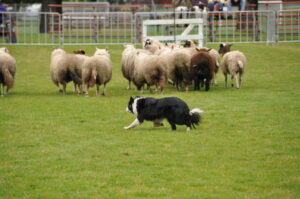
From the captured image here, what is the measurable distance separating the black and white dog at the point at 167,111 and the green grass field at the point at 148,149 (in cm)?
28

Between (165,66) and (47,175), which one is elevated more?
(165,66)

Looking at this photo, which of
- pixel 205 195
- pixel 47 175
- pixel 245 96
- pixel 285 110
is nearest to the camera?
pixel 205 195

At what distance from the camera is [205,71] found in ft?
64.5

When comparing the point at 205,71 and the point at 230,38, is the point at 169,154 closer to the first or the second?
the point at 205,71

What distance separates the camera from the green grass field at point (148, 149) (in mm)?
8883

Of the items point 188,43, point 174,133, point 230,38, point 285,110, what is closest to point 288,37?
point 230,38

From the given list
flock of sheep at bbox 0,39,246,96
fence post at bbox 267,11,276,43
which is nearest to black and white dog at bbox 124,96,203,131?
flock of sheep at bbox 0,39,246,96

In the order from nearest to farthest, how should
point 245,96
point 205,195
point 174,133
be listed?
point 205,195 → point 174,133 → point 245,96

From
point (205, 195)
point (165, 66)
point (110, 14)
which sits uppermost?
point (110, 14)

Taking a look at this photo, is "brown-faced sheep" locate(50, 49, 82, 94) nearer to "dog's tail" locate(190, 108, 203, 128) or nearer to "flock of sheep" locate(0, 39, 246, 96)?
"flock of sheep" locate(0, 39, 246, 96)

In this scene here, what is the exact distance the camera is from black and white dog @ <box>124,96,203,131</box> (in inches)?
500

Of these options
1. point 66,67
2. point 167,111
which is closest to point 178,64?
point 66,67

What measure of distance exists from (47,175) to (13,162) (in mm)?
1196

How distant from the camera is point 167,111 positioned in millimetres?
12820
